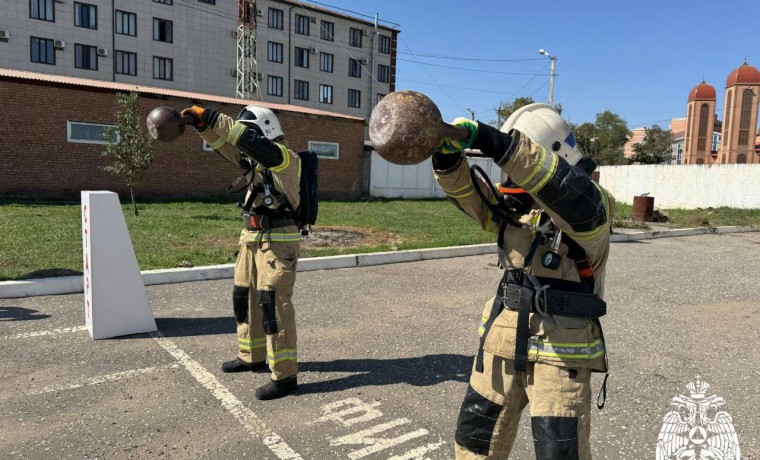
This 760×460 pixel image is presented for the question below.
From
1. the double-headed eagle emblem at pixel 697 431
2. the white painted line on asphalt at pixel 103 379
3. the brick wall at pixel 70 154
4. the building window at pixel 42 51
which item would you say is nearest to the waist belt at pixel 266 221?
the white painted line on asphalt at pixel 103 379

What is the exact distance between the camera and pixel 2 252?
777 cm

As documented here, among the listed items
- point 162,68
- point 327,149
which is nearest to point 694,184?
point 327,149

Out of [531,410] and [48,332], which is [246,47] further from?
[531,410]

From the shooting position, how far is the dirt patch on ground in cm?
1030

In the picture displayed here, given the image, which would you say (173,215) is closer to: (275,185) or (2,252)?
(2,252)

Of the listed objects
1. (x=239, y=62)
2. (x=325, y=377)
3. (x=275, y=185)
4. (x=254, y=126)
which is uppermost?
(x=239, y=62)

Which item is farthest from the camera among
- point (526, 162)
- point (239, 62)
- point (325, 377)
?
point (239, 62)

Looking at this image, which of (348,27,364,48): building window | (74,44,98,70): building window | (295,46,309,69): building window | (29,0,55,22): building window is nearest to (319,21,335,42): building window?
(348,27,364,48): building window

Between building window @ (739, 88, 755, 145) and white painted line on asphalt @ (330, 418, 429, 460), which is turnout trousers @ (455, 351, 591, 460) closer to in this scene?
white painted line on asphalt @ (330, 418, 429, 460)

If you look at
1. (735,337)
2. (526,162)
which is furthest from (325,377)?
(735,337)

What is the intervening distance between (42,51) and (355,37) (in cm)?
2415

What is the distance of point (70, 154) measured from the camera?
17.1 m

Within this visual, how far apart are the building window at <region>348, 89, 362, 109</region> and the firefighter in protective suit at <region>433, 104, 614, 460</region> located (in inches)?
1840

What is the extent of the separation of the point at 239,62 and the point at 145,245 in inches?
1288
